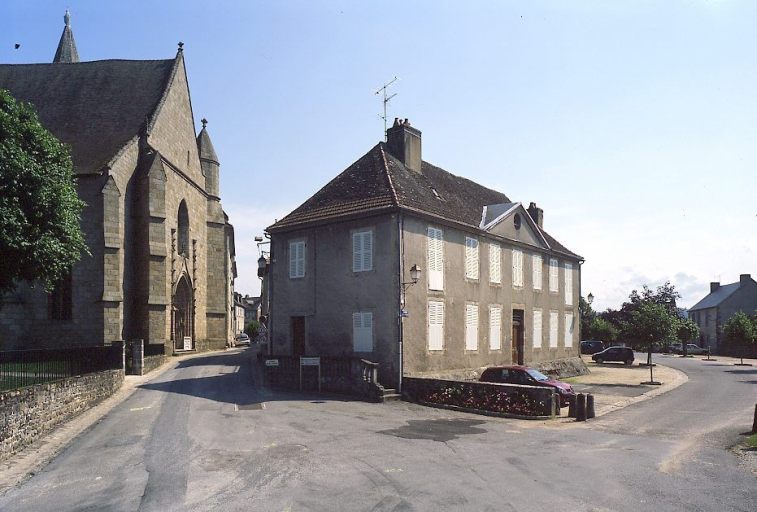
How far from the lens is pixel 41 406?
14.5 m

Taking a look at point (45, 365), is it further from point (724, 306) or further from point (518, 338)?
point (724, 306)

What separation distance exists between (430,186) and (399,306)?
688 cm

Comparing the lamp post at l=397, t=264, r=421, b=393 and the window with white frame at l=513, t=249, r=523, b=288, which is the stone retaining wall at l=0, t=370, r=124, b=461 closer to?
the lamp post at l=397, t=264, r=421, b=393

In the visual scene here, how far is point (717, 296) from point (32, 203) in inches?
3158

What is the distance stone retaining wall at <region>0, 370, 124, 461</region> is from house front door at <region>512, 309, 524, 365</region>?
59.0ft

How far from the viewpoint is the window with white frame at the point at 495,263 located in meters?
27.0

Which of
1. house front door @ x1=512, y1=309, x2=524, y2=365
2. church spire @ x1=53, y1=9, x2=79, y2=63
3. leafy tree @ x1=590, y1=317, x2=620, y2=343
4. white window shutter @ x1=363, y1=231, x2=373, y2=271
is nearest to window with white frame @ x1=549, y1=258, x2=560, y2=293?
house front door @ x1=512, y1=309, x2=524, y2=365

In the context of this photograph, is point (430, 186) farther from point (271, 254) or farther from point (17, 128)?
point (17, 128)

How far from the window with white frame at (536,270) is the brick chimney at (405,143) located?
339 inches

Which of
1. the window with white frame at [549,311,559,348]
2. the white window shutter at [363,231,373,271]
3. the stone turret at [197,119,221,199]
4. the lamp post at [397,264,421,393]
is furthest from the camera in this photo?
the stone turret at [197,119,221,199]

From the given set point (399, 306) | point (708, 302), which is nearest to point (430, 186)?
point (399, 306)

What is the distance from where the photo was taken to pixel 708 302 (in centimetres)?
7850

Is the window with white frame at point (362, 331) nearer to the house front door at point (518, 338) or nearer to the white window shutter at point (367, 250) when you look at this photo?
the white window shutter at point (367, 250)

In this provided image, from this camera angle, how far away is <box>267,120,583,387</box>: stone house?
2159 centimetres
